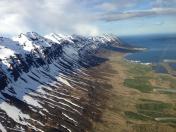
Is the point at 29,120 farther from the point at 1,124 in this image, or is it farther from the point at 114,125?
the point at 114,125

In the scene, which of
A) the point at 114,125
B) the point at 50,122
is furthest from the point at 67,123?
the point at 114,125

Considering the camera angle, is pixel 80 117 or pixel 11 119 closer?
pixel 11 119

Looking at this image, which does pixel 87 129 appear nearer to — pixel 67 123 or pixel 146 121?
pixel 67 123

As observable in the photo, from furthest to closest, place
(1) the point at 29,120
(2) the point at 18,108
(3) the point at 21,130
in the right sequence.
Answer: (2) the point at 18,108 → (1) the point at 29,120 → (3) the point at 21,130

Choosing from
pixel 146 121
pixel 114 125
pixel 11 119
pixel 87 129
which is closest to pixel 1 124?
pixel 11 119

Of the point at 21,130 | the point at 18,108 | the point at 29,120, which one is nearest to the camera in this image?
the point at 21,130

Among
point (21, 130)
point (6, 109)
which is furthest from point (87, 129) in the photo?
point (6, 109)

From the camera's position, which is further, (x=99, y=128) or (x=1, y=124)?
(x=99, y=128)
